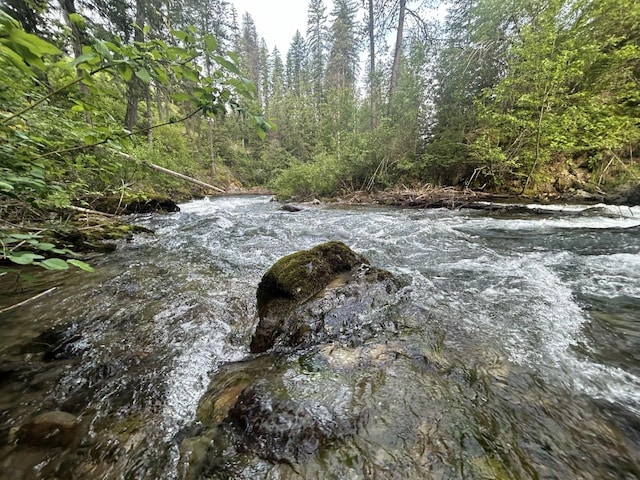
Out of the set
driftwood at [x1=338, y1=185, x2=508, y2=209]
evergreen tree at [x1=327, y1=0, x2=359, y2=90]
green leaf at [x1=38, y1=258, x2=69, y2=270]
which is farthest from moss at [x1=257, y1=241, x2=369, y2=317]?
evergreen tree at [x1=327, y1=0, x2=359, y2=90]

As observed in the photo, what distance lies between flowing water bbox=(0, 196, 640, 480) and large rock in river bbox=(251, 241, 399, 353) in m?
0.23

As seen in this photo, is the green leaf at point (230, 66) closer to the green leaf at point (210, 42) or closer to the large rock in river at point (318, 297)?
the green leaf at point (210, 42)

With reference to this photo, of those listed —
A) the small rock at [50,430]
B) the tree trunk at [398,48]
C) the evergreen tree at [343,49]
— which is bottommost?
the small rock at [50,430]

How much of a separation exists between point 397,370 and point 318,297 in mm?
1084

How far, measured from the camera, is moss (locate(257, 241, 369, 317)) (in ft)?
9.57

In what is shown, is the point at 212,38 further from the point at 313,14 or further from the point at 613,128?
the point at 313,14

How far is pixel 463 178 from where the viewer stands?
11.5 meters

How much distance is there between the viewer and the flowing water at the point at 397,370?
1399mm

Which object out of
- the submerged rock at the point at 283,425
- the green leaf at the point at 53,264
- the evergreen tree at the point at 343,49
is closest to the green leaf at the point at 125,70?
the green leaf at the point at 53,264

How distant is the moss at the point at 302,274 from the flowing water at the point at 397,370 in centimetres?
36

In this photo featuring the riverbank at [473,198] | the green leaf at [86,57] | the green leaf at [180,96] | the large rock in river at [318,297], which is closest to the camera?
the green leaf at [86,57]

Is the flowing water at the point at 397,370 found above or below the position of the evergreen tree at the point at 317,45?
below

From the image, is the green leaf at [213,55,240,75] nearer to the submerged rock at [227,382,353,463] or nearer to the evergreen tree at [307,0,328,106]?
the submerged rock at [227,382,353,463]

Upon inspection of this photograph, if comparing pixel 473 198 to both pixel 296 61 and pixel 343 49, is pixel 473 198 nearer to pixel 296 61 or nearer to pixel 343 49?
pixel 343 49
